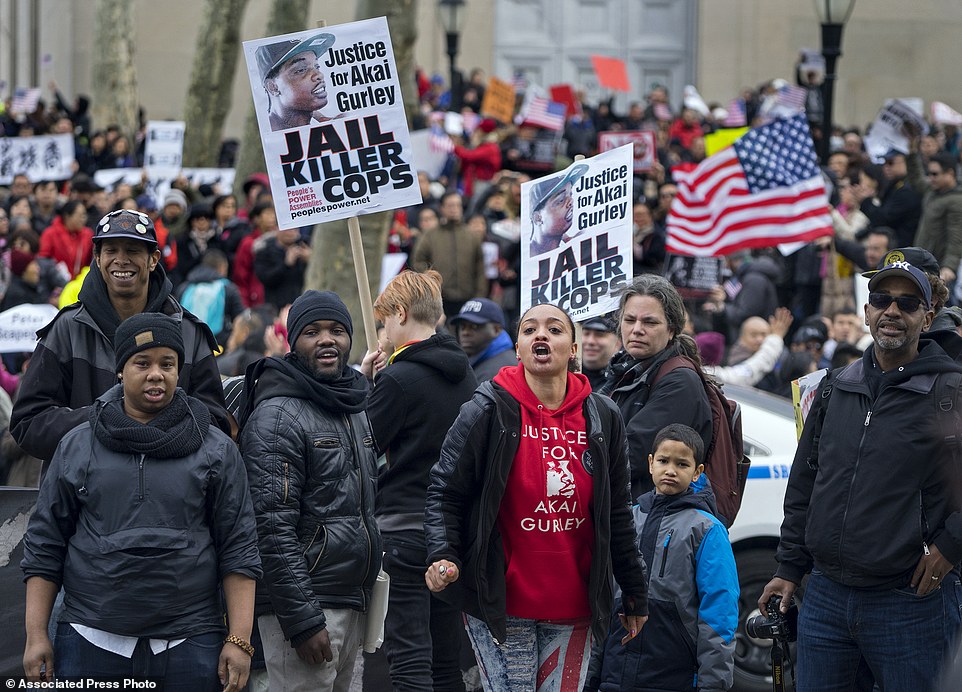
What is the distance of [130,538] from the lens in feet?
13.7

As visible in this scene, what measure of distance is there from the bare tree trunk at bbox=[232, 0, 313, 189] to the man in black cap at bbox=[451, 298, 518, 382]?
13.2 m

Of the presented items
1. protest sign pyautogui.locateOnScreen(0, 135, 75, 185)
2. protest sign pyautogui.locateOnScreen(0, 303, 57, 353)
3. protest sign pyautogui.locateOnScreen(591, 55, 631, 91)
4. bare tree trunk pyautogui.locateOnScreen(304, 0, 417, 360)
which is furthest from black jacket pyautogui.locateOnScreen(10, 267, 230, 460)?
protest sign pyautogui.locateOnScreen(591, 55, 631, 91)

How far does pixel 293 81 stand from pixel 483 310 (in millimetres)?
1524

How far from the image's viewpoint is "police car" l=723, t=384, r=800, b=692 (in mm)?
7164

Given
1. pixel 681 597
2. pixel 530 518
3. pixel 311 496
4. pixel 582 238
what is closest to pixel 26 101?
pixel 582 238

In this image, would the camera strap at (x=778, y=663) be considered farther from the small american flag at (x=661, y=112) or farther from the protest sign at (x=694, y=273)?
the small american flag at (x=661, y=112)

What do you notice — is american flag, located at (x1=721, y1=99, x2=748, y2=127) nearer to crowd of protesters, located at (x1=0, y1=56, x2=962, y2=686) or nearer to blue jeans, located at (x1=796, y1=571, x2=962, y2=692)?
crowd of protesters, located at (x1=0, y1=56, x2=962, y2=686)

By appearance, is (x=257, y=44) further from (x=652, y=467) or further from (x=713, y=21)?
(x=713, y=21)

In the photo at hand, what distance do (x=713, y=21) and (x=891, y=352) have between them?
2943 centimetres

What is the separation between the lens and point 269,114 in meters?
6.51

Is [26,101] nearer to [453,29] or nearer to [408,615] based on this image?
[453,29]

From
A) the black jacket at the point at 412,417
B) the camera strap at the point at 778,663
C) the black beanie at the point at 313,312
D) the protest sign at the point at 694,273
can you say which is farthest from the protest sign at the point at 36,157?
the camera strap at the point at 778,663

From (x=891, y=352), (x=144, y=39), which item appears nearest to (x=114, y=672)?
(x=891, y=352)

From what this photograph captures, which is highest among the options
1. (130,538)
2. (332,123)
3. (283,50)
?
(283,50)
